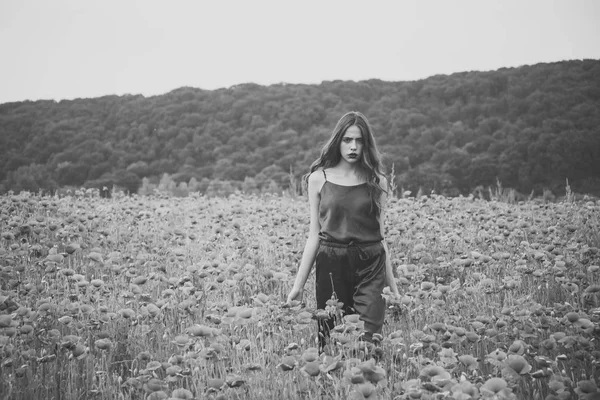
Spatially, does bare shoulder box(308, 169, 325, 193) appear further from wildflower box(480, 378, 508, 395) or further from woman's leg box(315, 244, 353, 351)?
wildflower box(480, 378, 508, 395)

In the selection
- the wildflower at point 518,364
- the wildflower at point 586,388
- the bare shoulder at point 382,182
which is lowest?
the wildflower at point 586,388

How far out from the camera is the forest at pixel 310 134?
18.1 meters

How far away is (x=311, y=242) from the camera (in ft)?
10.2

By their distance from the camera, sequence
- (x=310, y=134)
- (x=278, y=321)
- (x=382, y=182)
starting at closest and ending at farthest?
(x=278, y=321) → (x=382, y=182) → (x=310, y=134)

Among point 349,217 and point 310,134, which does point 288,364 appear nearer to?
point 349,217

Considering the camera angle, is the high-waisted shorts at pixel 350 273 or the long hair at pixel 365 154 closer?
the high-waisted shorts at pixel 350 273

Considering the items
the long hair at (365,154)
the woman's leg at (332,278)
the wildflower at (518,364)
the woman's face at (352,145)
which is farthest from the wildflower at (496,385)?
the woman's face at (352,145)

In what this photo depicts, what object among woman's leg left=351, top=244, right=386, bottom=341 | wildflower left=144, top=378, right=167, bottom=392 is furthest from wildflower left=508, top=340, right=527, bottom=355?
wildflower left=144, top=378, right=167, bottom=392

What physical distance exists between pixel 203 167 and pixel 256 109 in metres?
8.36

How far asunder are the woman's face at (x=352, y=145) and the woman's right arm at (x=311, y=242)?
239 millimetres

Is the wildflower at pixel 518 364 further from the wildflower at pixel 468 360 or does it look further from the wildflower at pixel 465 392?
the wildflower at pixel 465 392

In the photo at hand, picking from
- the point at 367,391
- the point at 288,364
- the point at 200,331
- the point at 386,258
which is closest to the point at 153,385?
the point at 200,331

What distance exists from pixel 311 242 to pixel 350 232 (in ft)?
0.97

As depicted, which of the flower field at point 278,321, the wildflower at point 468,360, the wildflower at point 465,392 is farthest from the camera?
the flower field at point 278,321
